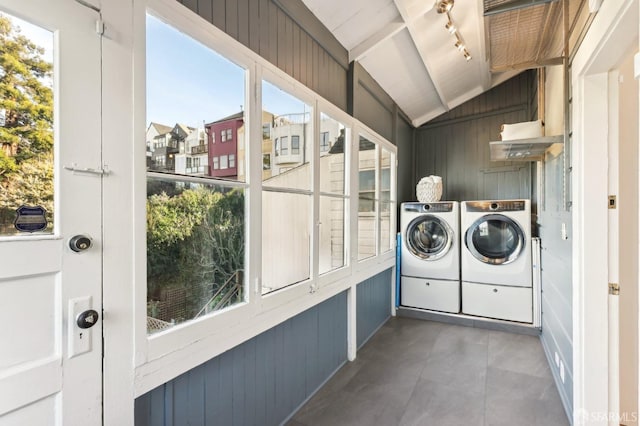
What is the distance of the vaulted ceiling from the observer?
205 centimetres

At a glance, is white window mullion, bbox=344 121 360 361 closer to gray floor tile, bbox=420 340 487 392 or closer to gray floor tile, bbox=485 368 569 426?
gray floor tile, bbox=420 340 487 392

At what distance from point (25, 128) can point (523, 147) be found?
3188 mm

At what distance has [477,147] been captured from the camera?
15.0 ft

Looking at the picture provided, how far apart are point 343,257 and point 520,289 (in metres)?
2.15

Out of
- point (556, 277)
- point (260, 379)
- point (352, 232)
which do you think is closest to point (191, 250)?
point (260, 379)

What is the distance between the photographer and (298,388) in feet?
6.91

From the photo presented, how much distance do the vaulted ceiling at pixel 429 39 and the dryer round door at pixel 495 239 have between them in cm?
161

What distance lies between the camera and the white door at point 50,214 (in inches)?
33.3

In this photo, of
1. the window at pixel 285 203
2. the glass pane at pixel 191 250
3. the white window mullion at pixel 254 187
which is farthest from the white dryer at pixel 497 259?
the glass pane at pixel 191 250

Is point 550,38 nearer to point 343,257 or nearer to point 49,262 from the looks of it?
point 343,257

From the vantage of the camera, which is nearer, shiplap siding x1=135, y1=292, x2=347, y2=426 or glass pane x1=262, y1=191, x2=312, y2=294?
shiplap siding x1=135, y1=292, x2=347, y2=426

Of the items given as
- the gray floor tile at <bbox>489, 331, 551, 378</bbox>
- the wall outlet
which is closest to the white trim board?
the wall outlet

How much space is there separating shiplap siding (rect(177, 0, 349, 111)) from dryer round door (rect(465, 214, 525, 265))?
2153 millimetres

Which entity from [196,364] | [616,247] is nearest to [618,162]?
[616,247]
